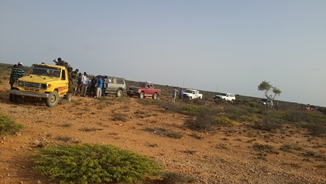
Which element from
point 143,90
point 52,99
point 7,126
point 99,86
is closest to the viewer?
point 7,126

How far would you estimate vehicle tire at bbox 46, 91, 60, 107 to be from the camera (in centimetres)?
1212

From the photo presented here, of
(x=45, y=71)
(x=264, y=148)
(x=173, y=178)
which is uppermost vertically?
(x=45, y=71)

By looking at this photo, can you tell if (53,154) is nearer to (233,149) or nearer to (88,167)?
(88,167)

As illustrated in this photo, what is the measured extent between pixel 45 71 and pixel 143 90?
12.8 meters

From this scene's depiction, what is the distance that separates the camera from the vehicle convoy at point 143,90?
960 inches

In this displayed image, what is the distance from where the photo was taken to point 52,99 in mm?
12508

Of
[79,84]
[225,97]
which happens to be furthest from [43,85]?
[225,97]

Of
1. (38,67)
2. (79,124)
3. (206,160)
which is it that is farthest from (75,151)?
(38,67)

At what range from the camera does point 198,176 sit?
5.81 m

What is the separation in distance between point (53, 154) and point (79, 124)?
16.1 feet

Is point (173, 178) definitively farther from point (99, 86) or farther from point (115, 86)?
point (115, 86)

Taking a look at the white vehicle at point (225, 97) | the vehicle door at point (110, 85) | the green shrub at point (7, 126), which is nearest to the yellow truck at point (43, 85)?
the green shrub at point (7, 126)

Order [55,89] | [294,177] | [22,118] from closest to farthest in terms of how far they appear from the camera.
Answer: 1. [294,177]
2. [22,118]
3. [55,89]

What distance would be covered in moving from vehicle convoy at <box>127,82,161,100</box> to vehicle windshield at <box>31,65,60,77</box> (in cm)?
1194
